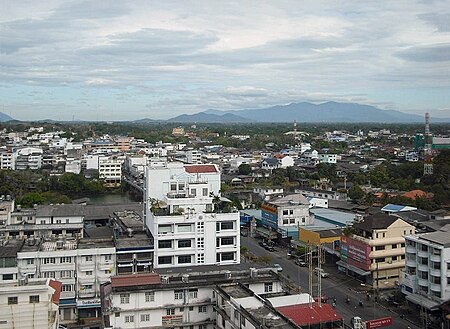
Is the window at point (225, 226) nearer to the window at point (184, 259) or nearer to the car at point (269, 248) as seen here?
the window at point (184, 259)

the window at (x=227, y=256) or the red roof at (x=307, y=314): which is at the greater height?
the red roof at (x=307, y=314)

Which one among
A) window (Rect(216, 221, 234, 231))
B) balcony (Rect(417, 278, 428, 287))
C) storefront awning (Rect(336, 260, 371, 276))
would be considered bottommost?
storefront awning (Rect(336, 260, 371, 276))

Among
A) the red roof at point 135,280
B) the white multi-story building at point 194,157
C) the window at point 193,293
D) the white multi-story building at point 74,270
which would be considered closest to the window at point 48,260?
the white multi-story building at point 74,270

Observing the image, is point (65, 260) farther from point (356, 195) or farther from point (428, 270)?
point (356, 195)

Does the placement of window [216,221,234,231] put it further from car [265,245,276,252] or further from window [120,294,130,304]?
car [265,245,276,252]

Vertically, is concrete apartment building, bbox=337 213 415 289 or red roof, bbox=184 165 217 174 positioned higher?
red roof, bbox=184 165 217 174

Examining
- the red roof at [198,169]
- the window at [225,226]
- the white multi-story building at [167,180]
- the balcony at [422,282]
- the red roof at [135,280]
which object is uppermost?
the red roof at [198,169]

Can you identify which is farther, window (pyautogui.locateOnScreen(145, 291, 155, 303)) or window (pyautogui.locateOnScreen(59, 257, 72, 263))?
window (pyautogui.locateOnScreen(59, 257, 72, 263))

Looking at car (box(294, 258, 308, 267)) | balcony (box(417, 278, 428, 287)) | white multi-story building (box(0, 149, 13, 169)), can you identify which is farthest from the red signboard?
white multi-story building (box(0, 149, 13, 169))
